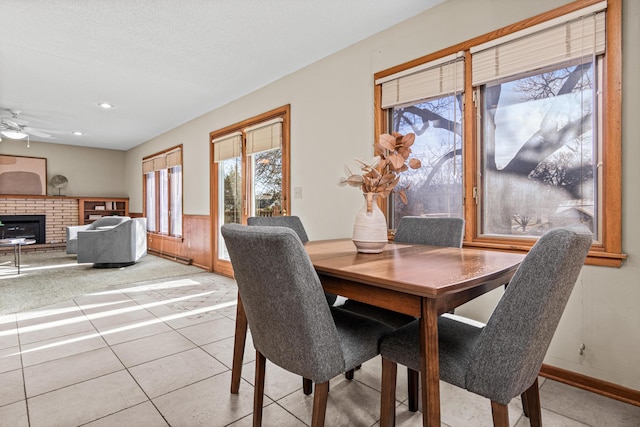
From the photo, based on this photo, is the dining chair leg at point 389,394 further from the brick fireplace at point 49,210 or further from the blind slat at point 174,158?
Answer: the brick fireplace at point 49,210

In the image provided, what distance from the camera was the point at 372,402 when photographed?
69.6 inches

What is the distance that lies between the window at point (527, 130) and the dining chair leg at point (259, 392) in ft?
5.34

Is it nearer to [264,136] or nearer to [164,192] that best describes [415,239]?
[264,136]

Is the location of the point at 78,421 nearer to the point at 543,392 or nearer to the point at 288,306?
the point at 288,306

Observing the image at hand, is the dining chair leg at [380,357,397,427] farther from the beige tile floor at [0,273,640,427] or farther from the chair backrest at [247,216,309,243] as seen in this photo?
the chair backrest at [247,216,309,243]

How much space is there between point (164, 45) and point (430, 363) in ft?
10.9

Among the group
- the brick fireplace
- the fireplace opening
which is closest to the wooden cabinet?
the brick fireplace

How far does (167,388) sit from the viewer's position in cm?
191

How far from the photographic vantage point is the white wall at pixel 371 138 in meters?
1.78

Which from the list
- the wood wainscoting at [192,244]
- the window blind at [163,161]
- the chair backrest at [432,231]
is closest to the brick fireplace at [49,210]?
the window blind at [163,161]

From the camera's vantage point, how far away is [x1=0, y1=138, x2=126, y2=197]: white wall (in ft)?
24.3

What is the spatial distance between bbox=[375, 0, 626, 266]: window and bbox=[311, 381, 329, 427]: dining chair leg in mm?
1584

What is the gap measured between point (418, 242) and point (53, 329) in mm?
2988

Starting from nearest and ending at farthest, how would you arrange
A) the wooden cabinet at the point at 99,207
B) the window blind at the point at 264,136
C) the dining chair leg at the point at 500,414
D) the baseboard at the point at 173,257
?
the dining chair leg at the point at 500,414 < the window blind at the point at 264,136 < the baseboard at the point at 173,257 < the wooden cabinet at the point at 99,207
